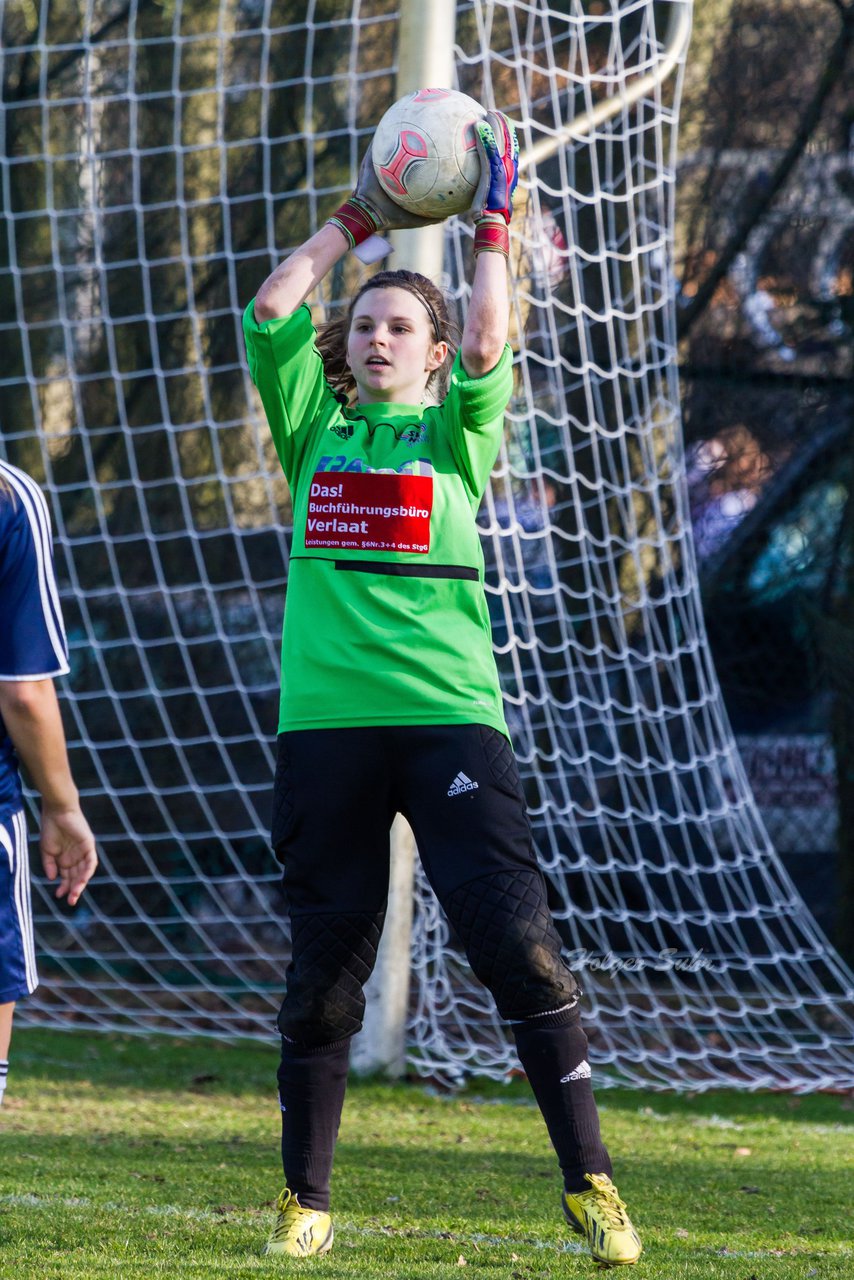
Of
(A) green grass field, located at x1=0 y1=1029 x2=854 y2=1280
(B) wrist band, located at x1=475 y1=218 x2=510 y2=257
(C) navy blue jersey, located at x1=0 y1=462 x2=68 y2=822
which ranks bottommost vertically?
(A) green grass field, located at x1=0 y1=1029 x2=854 y2=1280

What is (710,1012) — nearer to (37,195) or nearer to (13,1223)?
(13,1223)

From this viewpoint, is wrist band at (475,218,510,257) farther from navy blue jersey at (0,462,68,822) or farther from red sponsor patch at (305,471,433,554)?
navy blue jersey at (0,462,68,822)

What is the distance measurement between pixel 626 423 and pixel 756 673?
56.9 inches

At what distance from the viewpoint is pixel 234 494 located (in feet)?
21.9

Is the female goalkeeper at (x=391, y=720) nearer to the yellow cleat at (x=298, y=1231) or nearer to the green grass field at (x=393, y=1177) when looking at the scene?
the yellow cleat at (x=298, y=1231)

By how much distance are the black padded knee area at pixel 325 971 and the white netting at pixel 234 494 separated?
339 centimetres

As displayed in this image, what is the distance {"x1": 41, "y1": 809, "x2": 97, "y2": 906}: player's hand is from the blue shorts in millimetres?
41

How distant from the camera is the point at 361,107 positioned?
7.11 m

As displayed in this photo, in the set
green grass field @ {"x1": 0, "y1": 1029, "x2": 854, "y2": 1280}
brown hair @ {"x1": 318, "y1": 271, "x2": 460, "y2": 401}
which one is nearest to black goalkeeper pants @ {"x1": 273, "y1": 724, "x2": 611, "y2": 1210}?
green grass field @ {"x1": 0, "y1": 1029, "x2": 854, "y2": 1280}

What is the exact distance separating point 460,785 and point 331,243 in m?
0.98

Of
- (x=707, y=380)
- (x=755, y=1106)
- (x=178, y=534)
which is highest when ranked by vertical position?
(x=707, y=380)

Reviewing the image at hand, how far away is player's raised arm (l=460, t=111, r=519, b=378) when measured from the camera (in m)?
2.51

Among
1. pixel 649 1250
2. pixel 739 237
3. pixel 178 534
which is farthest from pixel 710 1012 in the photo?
pixel 739 237

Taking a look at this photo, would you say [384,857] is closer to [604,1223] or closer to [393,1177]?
[604,1223]
